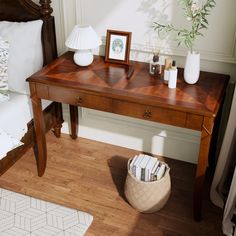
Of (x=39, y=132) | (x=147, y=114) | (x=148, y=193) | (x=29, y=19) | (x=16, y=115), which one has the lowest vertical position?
(x=148, y=193)

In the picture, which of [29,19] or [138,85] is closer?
[138,85]

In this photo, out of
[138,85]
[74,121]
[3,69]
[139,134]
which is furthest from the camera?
[74,121]

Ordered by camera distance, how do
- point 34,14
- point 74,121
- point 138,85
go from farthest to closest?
point 74,121 → point 34,14 → point 138,85

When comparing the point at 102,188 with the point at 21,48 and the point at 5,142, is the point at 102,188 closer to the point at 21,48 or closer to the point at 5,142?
the point at 5,142

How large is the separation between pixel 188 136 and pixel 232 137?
50cm

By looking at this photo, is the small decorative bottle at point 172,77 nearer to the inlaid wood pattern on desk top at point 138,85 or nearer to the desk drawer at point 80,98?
the inlaid wood pattern on desk top at point 138,85

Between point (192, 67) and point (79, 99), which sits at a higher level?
point (192, 67)

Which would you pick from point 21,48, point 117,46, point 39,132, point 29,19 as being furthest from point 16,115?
point 117,46

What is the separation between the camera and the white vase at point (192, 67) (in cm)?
201

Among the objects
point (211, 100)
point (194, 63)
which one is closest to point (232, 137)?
point (211, 100)

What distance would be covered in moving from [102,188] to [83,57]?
2.84ft

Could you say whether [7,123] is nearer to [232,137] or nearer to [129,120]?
[129,120]

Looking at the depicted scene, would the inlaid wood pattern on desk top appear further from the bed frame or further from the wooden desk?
the bed frame

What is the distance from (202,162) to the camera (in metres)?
1.96
